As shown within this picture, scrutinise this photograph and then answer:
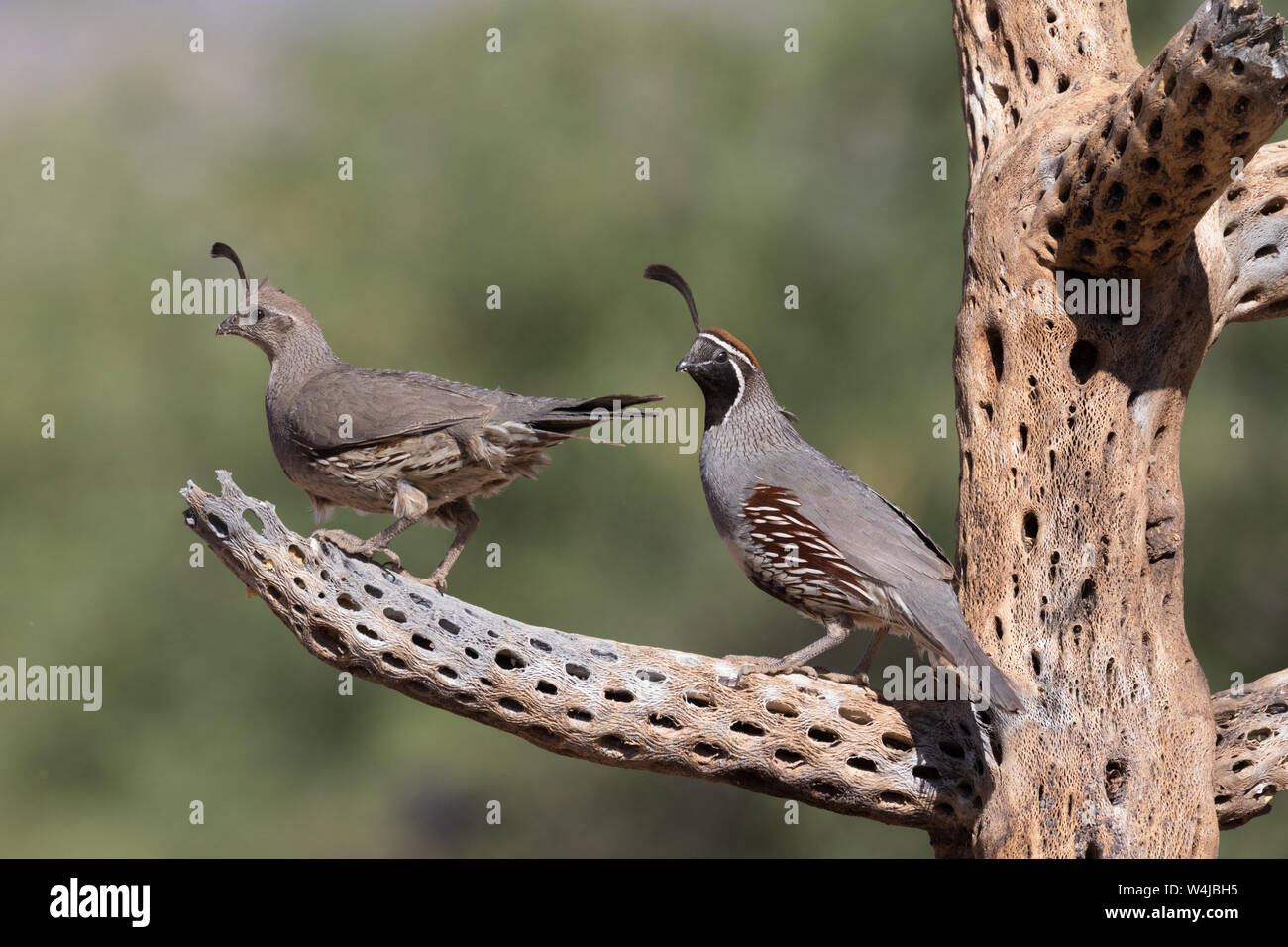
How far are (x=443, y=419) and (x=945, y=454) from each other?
667cm

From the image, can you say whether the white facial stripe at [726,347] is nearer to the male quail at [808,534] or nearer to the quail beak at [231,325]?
the male quail at [808,534]

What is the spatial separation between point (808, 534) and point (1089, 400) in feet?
4.08

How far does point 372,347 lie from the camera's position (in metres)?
11.5

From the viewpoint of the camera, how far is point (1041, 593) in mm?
5316

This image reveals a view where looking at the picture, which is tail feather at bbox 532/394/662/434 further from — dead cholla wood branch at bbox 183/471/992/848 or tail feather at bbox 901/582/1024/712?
tail feather at bbox 901/582/1024/712

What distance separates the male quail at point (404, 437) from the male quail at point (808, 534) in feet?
1.66

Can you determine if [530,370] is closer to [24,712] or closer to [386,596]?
[24,712]

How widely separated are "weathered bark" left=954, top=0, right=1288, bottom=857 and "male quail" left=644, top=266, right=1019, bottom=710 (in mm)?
367

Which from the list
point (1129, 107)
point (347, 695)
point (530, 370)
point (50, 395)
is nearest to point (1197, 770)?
point (1129, 107)

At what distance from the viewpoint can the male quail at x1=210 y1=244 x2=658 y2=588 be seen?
219 inches

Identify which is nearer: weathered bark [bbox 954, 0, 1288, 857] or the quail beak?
weathered bark [bbox 954, 0, 1288, 857]

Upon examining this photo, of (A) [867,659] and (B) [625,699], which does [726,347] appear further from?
(B) [625,699]

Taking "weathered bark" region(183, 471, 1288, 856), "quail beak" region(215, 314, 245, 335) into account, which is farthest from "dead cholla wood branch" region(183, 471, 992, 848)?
"quail beak" region(215, 314, 245, 335)

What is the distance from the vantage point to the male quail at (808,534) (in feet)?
16.6
